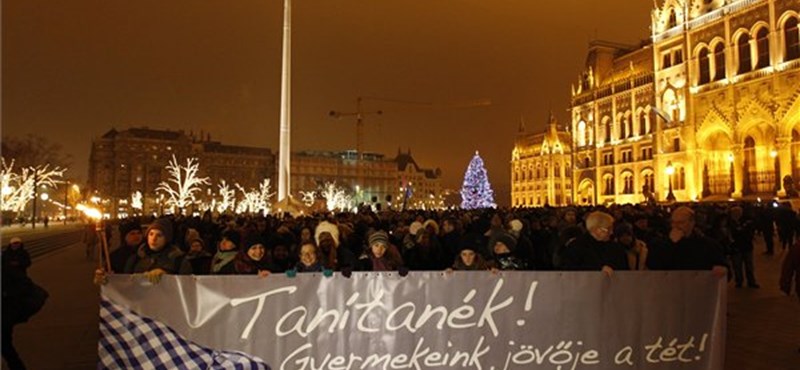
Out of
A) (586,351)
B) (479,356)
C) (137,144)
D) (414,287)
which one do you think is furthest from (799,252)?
(137,144)

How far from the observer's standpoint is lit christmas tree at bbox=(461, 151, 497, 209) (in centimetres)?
10638

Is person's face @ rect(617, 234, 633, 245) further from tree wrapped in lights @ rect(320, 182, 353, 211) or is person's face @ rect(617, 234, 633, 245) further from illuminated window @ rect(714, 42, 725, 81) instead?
tree wrapped in lights @ rect(320, 182, 353, 211)

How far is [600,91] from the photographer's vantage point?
245ft

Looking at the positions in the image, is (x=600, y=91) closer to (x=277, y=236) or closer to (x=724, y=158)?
(x=724, y=158)

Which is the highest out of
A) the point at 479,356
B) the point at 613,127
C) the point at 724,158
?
the point at 613,127

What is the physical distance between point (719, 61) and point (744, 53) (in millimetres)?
3186

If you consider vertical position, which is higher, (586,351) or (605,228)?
(605,228)

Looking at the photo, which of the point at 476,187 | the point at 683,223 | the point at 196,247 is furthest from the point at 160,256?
the point at 476,187

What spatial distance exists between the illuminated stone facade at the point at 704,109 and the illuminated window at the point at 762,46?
8 centimetres

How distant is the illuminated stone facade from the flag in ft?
149

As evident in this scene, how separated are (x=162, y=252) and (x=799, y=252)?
800cm

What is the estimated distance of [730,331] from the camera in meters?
8.71

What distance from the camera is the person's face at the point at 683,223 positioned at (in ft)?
23.0

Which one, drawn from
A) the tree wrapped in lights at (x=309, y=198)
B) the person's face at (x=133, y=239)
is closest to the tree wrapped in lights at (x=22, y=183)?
the tree wrapped in lights at (x=309, y=198)
